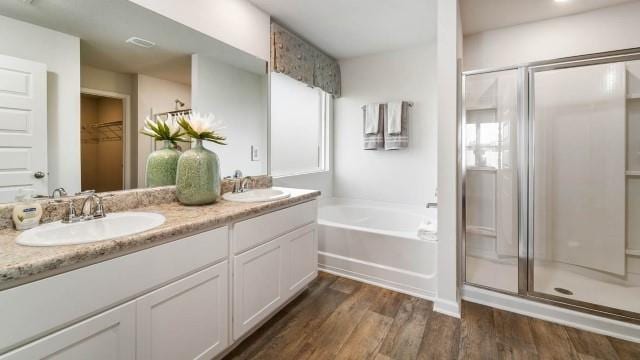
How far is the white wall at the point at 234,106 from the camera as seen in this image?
191cm

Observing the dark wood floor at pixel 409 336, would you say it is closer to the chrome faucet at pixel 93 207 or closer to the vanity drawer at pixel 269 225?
the vanity drawer at pixel 269 225

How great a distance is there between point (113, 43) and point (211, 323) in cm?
149

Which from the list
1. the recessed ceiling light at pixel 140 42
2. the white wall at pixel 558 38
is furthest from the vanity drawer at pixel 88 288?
the white wall at pixel 558 38

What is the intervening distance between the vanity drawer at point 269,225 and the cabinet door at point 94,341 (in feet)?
1.78

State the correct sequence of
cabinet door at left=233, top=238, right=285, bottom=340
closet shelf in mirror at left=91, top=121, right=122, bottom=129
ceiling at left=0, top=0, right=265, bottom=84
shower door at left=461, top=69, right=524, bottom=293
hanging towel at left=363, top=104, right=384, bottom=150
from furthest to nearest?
hanging towel at left=363, top=104, right=384, bottom=150 < shower door at left=461, top=69, right=524, bottom=293 < cabinet door at left=233, top=238, right=285, bottom=340 < closet shelf in mirror at left=91, top=121, right=122, bottom=129 < ceiling at left=0, top=0, right=265, bottom=84

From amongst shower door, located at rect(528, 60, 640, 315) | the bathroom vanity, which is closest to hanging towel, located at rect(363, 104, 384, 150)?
shower door, located at rect(528, 60, 640, 315)

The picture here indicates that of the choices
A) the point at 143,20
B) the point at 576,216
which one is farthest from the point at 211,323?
the point at 576,216

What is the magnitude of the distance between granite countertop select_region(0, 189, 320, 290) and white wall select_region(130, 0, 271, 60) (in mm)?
1159

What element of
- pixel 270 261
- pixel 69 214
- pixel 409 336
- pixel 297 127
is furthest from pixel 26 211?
pixel 297 127

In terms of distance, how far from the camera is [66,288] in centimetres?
84

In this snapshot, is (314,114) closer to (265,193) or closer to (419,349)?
(265,193)

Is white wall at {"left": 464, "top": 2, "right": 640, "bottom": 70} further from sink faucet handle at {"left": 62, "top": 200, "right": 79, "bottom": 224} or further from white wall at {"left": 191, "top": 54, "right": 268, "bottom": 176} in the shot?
sink faucet handle at {"left": 62, "top": 200, "right": 79, "bottom": 224}

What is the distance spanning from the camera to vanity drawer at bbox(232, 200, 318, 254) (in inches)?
58.4

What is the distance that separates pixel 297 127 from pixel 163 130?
1764 millimetres
